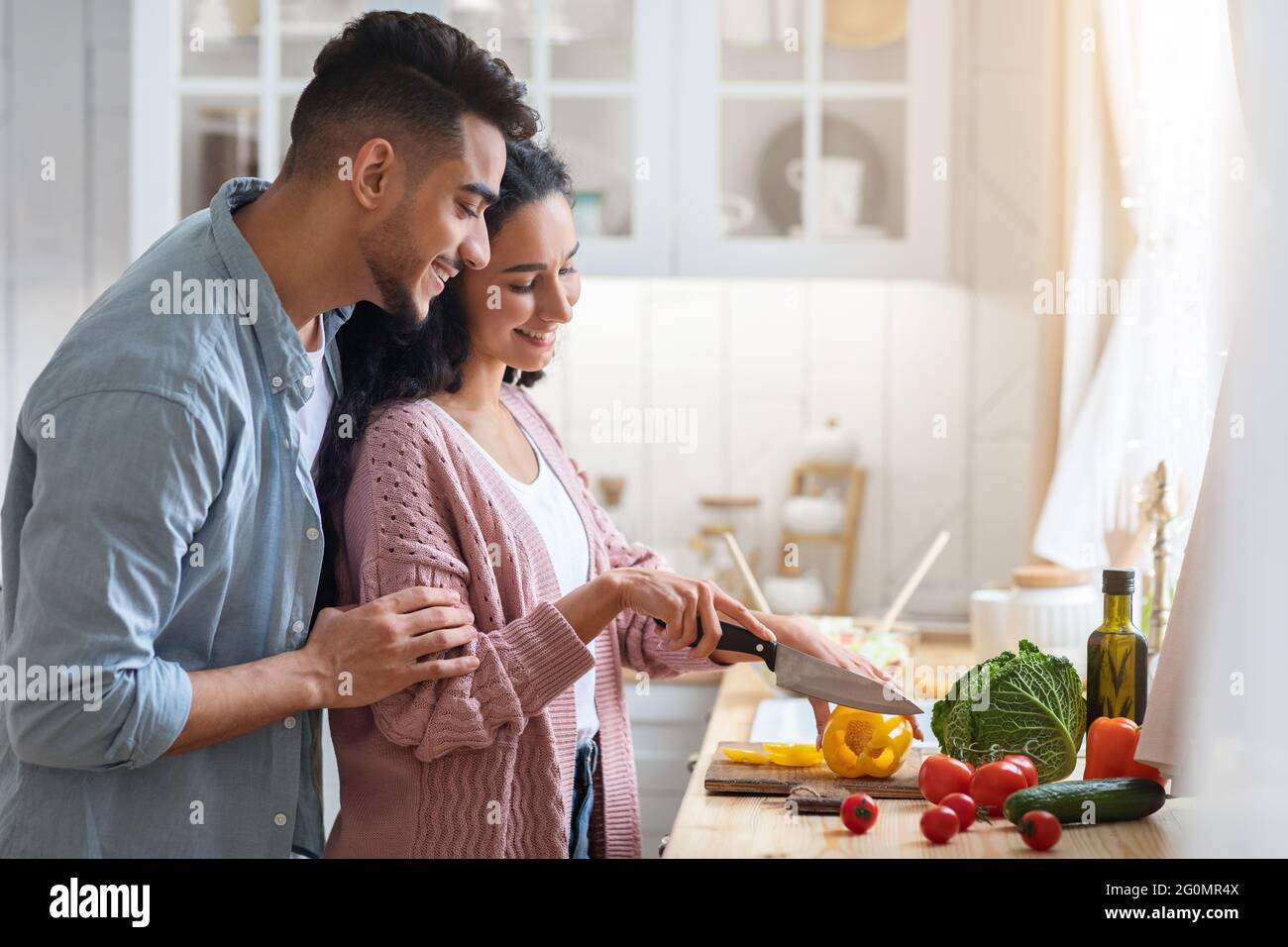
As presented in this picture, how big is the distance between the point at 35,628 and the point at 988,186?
85.2 inches

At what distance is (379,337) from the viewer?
4.51 feet

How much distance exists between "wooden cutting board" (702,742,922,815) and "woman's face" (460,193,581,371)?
48 cm

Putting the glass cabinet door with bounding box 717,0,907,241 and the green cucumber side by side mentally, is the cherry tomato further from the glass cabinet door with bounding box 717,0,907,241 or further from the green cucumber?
the glass cabinet door with bounding box 717,0,907,241

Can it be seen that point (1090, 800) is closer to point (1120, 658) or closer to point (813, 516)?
point (1120, 658)

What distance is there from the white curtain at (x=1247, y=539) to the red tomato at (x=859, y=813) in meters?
0.26

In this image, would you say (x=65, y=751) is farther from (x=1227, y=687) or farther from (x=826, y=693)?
(x=1227, y=687)

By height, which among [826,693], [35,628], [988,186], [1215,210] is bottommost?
[826,693]

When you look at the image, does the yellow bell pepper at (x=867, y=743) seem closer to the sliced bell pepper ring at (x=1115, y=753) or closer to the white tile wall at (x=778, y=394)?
the sliced bell pepper ring at (x=1115, y=753)

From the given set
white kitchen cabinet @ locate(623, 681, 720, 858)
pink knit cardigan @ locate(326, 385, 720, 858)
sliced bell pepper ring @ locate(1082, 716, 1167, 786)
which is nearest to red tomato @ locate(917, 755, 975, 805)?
sliced bell pepper ring @ locate(1082, 716, 1167, 786)

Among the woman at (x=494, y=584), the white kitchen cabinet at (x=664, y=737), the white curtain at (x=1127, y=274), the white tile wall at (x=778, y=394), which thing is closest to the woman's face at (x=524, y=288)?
the woman at (x=494, y=584)

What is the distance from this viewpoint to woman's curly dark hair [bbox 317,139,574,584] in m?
1.32

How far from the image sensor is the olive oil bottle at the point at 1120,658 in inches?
52.5

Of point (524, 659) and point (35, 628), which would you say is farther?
point (524, 659)
